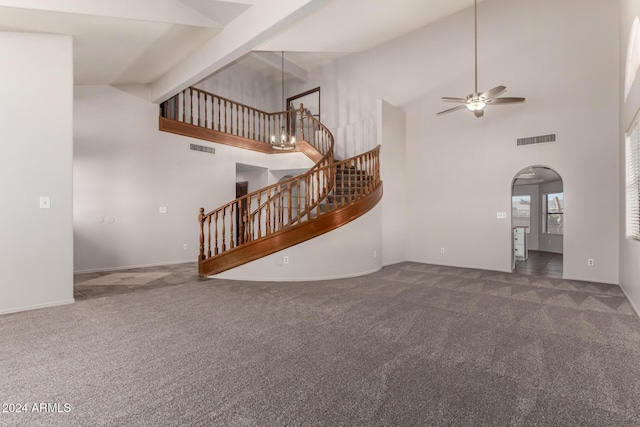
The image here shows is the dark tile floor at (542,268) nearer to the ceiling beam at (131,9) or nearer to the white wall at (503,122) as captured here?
the white wall at (503,122)

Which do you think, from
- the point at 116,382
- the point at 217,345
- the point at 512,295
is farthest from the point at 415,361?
the point at 512,295

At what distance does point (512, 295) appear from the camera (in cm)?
439

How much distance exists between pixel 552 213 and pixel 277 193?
10.3 m

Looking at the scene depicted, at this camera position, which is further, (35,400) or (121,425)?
(35,400)

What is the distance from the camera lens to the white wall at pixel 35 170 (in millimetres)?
3537

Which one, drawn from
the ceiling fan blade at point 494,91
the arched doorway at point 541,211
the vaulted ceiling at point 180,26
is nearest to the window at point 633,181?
the ceiling fan blade at point 494,91

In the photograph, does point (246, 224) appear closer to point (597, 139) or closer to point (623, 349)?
point (623, 349)

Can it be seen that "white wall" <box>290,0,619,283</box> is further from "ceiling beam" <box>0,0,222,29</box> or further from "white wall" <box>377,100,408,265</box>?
"ceiling beam" <box>0,0,222,29</box>

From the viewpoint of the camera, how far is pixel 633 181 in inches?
161

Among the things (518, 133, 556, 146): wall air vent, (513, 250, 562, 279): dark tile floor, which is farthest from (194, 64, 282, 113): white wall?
(513, 250, 562, 279): dark tile floor

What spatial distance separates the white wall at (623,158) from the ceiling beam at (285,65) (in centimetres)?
791

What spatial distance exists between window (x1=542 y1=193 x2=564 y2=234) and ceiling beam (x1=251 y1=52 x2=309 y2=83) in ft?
31.1

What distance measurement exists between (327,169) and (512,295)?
11.6 ft

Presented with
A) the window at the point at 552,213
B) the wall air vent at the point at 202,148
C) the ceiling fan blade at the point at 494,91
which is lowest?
the window at the point at 552,213
